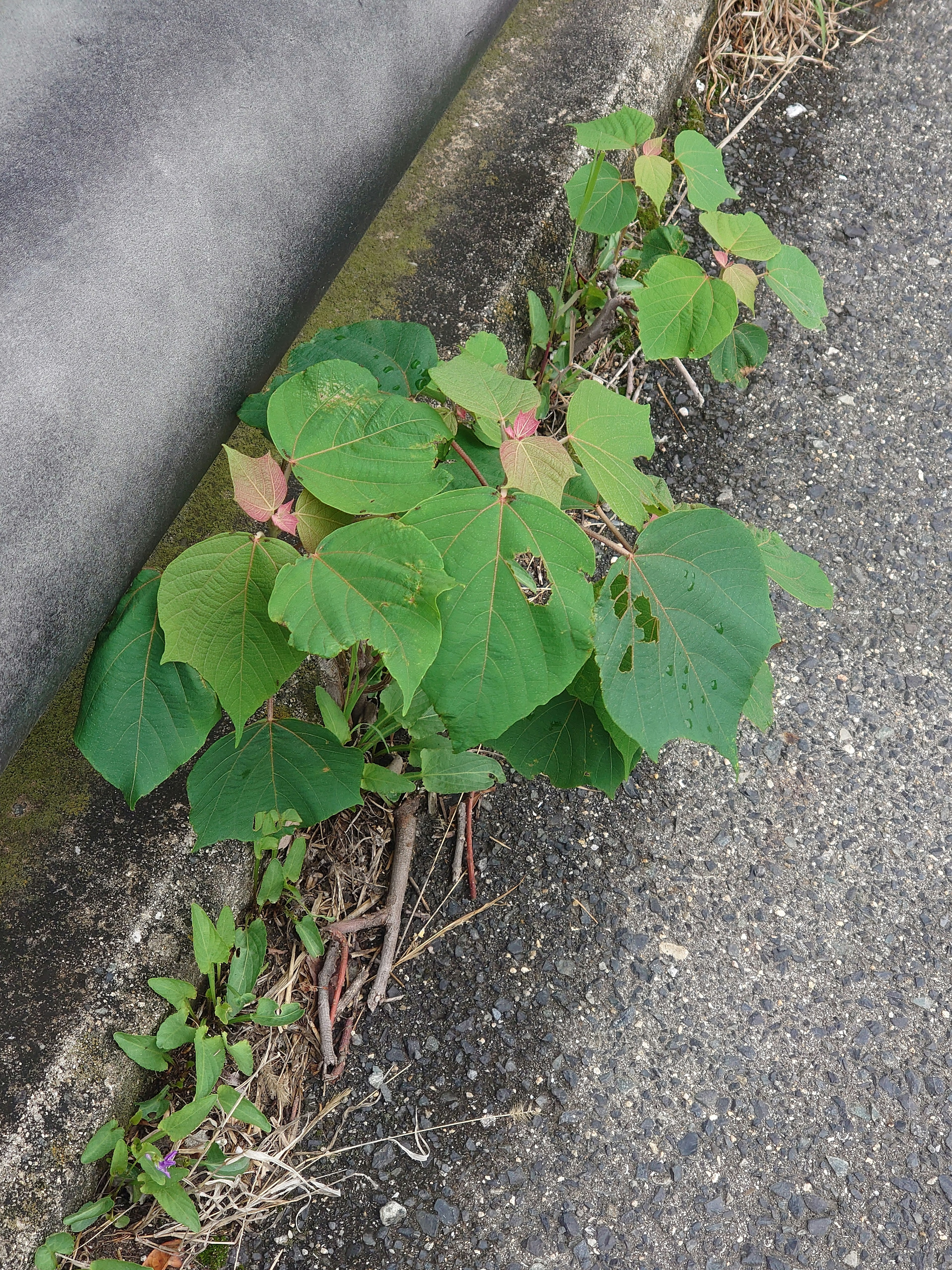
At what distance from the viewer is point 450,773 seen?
155 cm

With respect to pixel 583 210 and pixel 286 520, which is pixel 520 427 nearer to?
pixel 286 520

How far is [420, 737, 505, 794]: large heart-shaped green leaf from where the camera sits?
1529 mm

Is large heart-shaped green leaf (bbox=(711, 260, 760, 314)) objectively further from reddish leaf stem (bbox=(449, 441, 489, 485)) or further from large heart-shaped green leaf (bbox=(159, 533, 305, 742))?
large heart-shaped green leaf (bbox=(159, 533, 305, 742))

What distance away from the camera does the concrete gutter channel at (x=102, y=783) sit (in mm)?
1168

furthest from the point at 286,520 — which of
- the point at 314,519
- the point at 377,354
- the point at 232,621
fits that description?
the point at 377,354

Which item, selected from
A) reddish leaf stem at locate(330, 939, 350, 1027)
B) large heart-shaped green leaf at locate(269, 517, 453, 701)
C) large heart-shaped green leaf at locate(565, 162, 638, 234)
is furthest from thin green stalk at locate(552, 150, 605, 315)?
reddish leaf stem at locate(330, 939, 350, 1027)

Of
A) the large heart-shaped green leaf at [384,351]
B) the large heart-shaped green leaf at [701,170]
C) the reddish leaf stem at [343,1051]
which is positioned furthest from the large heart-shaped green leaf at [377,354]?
the reddish leaf stem at [343,1051]

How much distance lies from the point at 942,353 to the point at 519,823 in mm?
1656

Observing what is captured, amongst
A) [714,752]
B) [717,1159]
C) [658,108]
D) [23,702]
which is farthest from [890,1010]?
[658,108]

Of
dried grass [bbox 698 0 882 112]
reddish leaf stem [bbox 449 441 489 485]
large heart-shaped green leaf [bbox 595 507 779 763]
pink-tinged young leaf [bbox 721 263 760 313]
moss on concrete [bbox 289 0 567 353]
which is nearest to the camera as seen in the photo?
large heart-shaped green leaf [bbox 595 507 779 763]

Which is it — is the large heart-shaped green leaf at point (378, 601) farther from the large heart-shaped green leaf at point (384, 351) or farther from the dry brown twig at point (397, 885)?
the dry brown twig at point (397, 885)

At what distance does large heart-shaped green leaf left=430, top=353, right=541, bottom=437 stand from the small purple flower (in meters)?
1.08

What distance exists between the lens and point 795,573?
1.35m

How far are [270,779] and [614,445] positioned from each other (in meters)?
0.66
